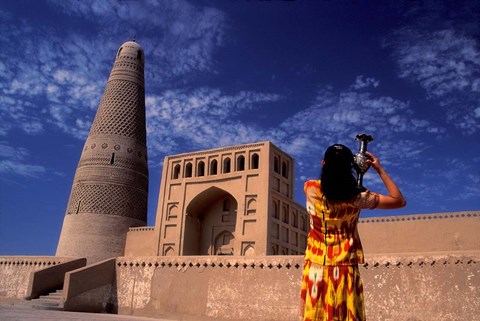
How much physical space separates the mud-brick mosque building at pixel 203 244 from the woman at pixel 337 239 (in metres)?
5.01

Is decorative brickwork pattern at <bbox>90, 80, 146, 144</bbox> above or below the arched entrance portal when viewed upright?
above

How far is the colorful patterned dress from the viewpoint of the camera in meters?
2.25

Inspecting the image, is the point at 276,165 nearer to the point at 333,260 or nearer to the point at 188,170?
the point at 188,170

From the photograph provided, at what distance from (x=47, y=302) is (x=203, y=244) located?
9.52 m

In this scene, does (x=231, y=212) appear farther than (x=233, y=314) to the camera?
Yes

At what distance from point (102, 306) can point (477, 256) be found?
7453 mm

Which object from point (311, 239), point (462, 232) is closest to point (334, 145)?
point (311, 239)

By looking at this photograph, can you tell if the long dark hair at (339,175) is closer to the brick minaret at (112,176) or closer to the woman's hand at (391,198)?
the woman's hand at (391,198)

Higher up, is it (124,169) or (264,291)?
(124,169)

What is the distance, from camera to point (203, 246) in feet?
64.1

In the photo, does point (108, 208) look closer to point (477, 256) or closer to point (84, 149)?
point (84, 149)

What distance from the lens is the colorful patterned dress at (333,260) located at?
225 centimetres

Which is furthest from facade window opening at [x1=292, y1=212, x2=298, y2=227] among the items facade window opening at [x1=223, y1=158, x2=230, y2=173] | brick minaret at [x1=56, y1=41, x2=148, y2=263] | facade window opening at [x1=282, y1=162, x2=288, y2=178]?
brick minaret at [x1=56, y1=41, x2=148, y2=263]

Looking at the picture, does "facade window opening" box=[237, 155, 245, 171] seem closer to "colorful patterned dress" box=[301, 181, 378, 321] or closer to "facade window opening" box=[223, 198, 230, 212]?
"facade window opening" box=[223, 198, 230, 212]
